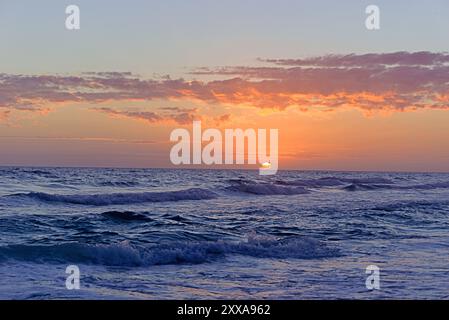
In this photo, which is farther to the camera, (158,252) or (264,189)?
(264,189)

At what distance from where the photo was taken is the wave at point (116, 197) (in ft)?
73.6

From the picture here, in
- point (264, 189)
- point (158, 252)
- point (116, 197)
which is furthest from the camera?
point (264, 189)

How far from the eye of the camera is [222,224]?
16266 mm

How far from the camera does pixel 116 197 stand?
2470cm

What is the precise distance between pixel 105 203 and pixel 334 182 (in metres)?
29.3

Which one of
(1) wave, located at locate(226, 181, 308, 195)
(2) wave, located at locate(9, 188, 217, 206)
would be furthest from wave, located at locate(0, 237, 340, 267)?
(1) wave, located at locate(226, 181, 308, 195)

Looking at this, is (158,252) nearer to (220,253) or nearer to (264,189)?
(220,253)

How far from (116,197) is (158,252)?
14.1 m

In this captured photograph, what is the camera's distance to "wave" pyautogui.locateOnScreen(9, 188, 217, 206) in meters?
22.4

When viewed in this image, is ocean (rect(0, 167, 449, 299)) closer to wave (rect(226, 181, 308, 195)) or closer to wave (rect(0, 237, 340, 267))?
wave (rect(0, 237, 340, 267))

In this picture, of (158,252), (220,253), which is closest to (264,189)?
(220,253)

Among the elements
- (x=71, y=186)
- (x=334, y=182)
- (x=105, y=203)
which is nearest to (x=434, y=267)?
(x=105, y=203)

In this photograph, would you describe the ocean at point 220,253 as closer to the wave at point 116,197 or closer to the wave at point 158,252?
the wave at point 158,252
